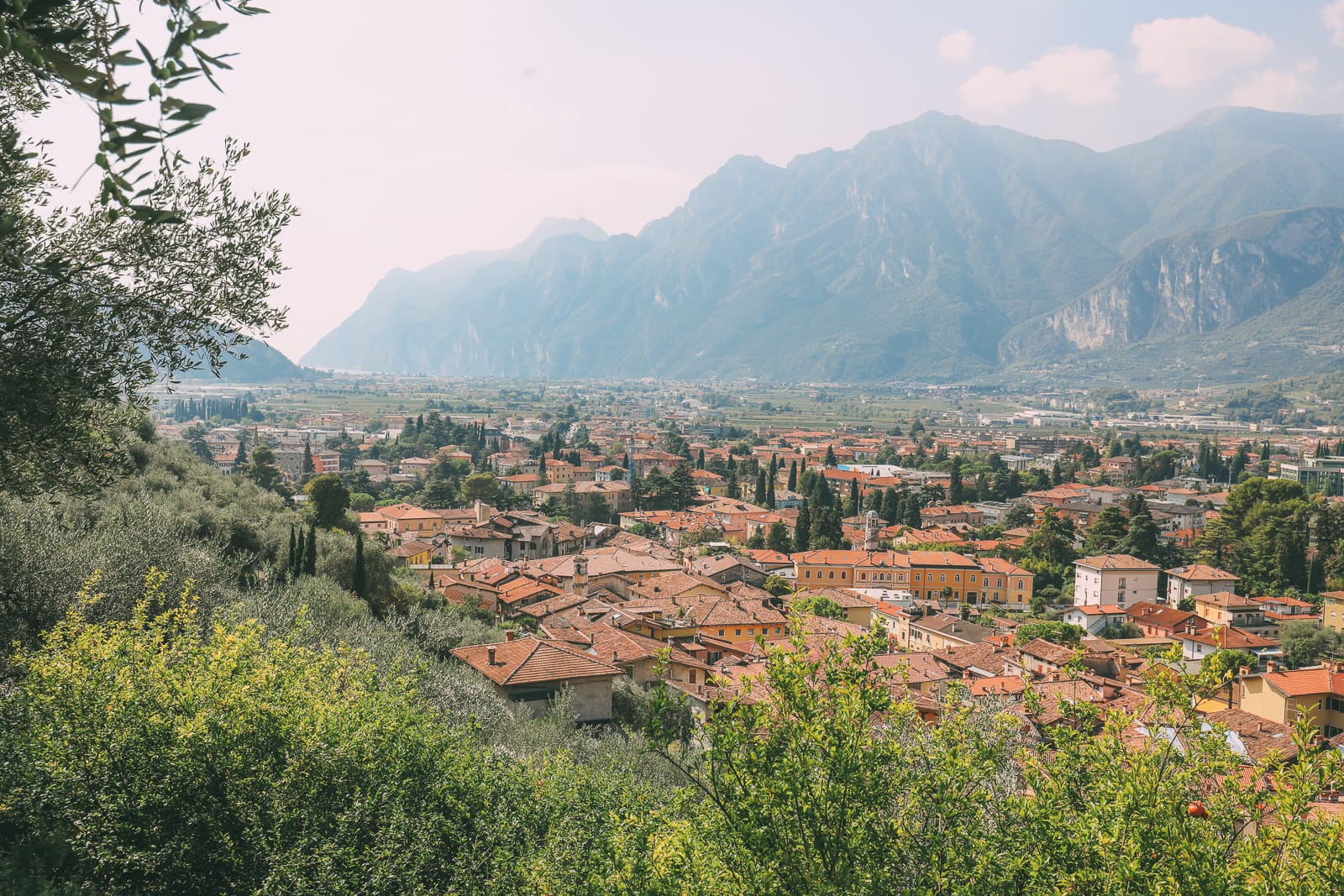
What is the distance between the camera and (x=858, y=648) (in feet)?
20.6

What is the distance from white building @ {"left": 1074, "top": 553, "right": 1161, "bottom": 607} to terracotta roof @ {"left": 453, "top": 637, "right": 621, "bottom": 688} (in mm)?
29467

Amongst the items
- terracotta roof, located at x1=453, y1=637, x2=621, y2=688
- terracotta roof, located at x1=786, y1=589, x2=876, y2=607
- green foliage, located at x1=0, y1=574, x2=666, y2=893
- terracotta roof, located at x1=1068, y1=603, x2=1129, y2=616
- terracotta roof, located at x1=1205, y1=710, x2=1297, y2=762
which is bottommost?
terracotta roof, located at x1=1068, y1=603, x2=1129, y2=616

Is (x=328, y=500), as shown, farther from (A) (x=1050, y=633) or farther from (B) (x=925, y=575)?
(A) (x=1050, y=633)

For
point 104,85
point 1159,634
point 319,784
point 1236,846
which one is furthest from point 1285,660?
point 104,85

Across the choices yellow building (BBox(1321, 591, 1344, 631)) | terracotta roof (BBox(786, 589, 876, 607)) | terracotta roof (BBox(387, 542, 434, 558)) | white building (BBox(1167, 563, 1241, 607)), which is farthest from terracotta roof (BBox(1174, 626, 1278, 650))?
terracotta roof (BBox(387, 542, 434, 558))

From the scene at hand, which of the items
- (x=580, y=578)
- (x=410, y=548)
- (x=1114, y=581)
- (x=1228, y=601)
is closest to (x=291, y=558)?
(x=580, y=578)

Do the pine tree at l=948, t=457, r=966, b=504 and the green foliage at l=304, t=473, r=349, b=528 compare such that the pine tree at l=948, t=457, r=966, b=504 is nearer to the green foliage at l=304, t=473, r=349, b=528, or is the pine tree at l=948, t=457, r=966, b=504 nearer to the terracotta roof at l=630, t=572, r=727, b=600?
the terracotta roof at l=630, t=572, r=727, b=600

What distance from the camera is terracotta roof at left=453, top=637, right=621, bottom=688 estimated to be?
1778 cm

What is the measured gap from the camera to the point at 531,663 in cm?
1830

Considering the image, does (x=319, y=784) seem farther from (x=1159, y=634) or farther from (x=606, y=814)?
(x=1159, y=634)

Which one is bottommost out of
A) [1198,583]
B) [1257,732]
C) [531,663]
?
[1198,583]

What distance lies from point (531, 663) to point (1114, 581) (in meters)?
32.6

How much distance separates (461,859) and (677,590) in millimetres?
28344

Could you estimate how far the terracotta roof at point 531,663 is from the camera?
58.3 ft
